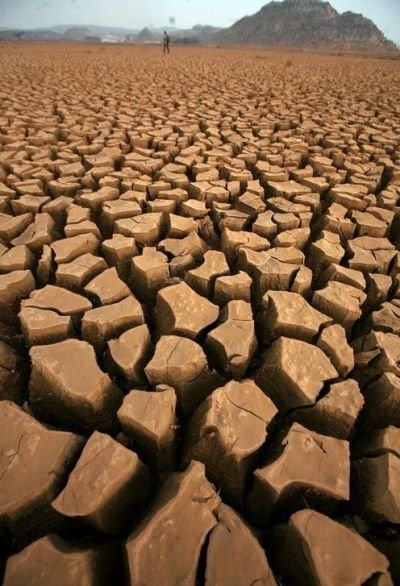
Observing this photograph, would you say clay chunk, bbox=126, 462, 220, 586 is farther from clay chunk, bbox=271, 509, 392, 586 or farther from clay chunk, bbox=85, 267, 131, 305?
clay chunk, bbox=85, 267, 131, 305

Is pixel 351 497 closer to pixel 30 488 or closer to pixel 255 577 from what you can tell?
pixel 255 577

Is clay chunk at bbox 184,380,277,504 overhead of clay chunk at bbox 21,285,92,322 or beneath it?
beneath

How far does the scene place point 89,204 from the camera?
1973 millimetres

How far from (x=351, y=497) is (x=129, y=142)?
3.03 meters

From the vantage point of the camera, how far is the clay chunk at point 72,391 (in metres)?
0.98

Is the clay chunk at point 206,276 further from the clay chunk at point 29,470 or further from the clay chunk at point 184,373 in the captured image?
the clay chunk at point 29,470

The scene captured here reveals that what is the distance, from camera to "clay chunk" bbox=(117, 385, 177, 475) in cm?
88

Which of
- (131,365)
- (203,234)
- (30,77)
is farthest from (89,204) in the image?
(30,77)

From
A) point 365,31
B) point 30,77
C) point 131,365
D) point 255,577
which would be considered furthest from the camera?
point 365,31

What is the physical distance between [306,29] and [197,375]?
6064cm

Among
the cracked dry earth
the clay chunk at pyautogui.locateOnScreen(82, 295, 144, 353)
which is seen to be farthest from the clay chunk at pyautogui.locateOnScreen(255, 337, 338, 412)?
the clay chunk at pyautogui.locateOnScreen(82, 295, 144, 353)

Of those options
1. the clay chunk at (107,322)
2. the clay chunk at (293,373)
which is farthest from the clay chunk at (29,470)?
the clay chunk at (293,373)

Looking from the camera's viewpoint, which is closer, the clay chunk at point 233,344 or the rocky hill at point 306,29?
the clay chunk at point 233,344

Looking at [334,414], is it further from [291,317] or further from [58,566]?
[58,566]
